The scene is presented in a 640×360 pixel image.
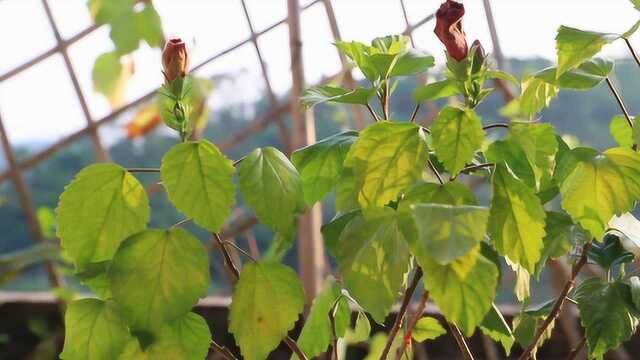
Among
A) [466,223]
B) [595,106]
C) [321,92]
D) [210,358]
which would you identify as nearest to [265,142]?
[210,358]

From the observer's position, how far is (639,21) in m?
0.58

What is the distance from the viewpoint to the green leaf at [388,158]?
1.63 ft

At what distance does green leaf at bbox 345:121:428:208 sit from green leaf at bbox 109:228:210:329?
0.35 ft

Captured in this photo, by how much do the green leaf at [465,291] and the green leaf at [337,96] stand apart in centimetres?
14

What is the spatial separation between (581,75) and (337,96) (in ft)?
0.61

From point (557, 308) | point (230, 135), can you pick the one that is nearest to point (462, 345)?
point (557, 308)

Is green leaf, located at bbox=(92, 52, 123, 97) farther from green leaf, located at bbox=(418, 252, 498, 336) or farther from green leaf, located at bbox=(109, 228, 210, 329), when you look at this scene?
green leaf, located at bbox=(418, 252, 498, 336)

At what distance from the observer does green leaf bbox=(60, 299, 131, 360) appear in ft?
1.79

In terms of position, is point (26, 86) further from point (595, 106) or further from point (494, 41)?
point (595, 106)

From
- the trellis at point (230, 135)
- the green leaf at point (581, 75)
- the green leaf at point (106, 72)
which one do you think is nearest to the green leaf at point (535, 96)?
the green leaf at point (581, 75)

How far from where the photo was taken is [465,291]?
453 mm

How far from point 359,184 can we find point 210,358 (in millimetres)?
2149

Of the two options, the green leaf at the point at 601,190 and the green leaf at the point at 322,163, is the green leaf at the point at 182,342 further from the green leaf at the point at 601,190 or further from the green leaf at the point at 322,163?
the green leaf at the point at 601,190

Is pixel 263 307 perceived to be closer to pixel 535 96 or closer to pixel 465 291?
pixel 465 291
